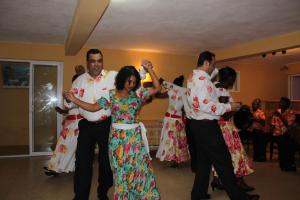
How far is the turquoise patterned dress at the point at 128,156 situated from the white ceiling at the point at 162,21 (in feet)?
4.73

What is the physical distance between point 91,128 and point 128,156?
1.89 ft

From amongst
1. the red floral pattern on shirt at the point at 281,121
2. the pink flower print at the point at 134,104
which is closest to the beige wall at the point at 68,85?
the red floral pattern on shirt at the point at 281,121

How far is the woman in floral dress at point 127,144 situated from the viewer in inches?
83.8

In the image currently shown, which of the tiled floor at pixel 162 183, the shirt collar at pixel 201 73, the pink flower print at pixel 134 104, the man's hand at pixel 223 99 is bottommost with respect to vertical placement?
the tiled floor at pixel 162 183

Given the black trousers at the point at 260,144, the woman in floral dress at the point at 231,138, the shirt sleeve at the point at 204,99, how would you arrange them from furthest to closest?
1. the black trousers at the point at 260,144
2. the woman in floral dress at the point at 231,138
3. the shirt sleeve at the point at 204,99

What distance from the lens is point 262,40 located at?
5.02m

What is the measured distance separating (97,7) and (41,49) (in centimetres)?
326

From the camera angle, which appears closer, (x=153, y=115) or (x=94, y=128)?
(x=94, y=128)

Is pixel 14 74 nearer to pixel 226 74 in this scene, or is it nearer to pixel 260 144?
pixel 226 74

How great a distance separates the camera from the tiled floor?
322cm

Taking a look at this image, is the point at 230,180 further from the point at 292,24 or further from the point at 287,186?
the point at 292,24

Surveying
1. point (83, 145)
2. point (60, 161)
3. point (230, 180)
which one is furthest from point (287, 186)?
point (60, 161)

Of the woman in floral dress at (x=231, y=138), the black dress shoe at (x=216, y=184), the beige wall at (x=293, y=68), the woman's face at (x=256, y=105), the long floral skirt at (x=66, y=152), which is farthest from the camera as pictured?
the beige wall at (x=293, y=68)

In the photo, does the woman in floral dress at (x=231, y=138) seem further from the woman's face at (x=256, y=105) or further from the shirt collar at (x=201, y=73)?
the woman's face at (x=256, y=105)
